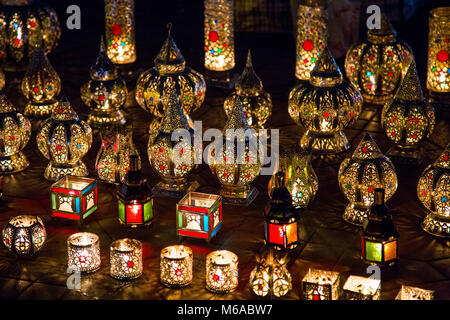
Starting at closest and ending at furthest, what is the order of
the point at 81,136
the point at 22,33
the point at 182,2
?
1. the point at 81,136
2. the point at 22,33
3. the point at 182,2

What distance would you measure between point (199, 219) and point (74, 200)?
64 cm

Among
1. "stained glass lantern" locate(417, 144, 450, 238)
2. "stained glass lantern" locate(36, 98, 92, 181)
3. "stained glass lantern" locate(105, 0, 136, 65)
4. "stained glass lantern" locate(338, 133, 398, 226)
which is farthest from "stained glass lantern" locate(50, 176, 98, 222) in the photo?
"stained glass lantern" locate(105, 0, 136, 65)

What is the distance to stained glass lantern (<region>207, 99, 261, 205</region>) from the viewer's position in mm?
4965

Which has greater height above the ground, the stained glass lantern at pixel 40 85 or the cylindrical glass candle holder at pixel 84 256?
the stained glass lantern at pixel 40 85

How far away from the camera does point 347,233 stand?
485 cm

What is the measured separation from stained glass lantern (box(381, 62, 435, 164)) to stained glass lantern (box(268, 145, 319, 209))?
2.27ft

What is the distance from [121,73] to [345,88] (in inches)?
79.1

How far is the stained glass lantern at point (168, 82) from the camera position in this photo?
5695 mm

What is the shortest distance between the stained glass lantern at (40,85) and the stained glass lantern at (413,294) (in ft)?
9.26

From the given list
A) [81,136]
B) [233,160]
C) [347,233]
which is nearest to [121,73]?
[81,136]

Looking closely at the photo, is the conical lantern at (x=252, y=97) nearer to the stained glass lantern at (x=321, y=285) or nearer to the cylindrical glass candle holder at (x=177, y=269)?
the cylindrical glass candle holder at (x=177, y=269)

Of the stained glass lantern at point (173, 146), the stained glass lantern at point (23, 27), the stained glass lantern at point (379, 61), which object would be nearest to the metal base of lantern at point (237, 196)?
the stained glass lantern at point (173, 146)
